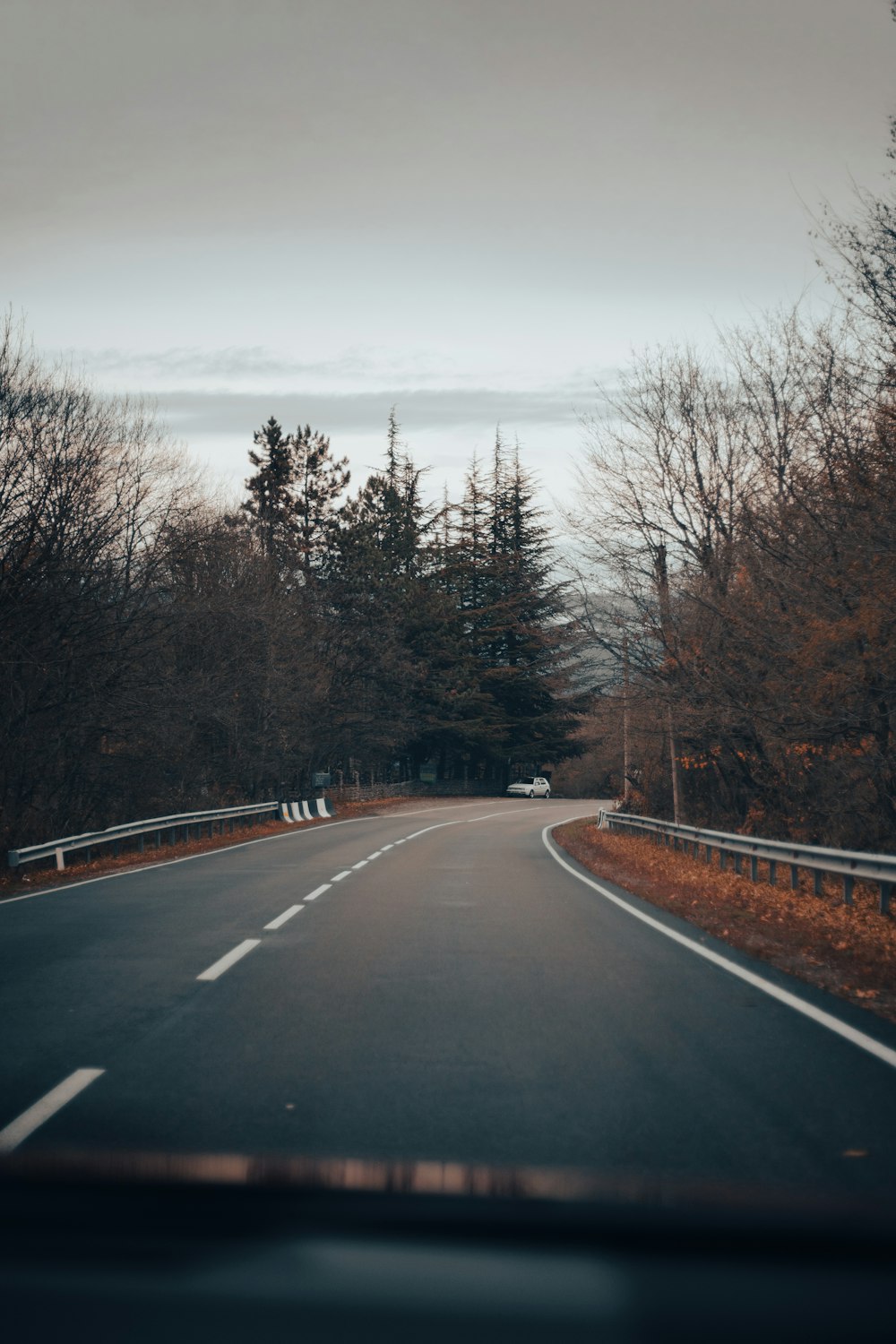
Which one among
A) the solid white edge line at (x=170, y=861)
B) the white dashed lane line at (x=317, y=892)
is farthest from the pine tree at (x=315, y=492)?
the white dashed lane line at (x=317, y=892)

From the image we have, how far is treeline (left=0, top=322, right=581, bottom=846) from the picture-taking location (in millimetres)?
23250

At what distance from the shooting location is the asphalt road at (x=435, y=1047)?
4.51 meters

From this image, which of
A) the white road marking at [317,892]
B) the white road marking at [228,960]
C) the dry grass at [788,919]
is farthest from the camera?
the white road marking at [317,892]

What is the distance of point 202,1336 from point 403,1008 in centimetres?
493

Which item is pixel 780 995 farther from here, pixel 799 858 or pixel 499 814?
pixel 499 814

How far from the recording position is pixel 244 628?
38.7m

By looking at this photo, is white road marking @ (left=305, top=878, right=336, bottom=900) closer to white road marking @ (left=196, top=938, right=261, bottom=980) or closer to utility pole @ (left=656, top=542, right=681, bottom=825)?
white road marking @ (left=196, top=938, right=261, bottom=980)

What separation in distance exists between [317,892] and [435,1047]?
8850mm

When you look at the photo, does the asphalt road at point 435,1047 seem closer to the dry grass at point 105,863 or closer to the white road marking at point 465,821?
the dry grass at point 105,863

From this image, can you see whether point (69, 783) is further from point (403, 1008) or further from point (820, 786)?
point (403, 1008)

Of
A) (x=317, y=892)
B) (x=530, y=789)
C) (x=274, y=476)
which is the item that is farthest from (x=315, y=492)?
(x=317, y=892)

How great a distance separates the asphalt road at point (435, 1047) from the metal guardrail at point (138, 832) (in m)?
6.75

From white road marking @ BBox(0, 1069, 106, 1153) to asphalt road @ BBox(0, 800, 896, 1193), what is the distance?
0.06 ft

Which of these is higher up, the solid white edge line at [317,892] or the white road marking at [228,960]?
the white road marking at [228,960]
